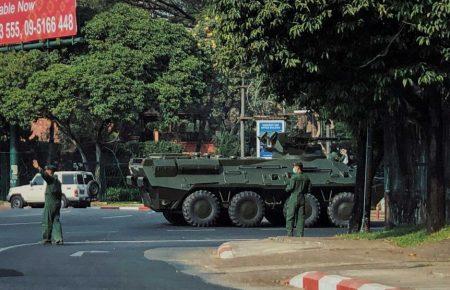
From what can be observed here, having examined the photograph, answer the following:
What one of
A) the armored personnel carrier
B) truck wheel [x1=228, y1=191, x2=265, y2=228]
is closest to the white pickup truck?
the armored personnel carrier

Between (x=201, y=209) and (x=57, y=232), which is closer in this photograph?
(x=57, y=232)

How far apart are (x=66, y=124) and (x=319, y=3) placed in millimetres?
30828

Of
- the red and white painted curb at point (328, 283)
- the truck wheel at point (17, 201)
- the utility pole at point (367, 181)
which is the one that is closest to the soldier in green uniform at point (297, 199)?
the utility pole at point (367, 181)

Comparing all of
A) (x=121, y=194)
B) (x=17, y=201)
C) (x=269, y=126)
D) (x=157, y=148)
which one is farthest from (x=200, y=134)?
(x=269, y=126)

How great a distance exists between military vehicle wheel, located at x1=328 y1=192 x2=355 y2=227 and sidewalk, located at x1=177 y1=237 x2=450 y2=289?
892 centimetres

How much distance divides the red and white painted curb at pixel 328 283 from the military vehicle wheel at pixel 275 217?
15056 mm

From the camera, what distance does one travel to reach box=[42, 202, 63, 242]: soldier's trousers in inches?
703

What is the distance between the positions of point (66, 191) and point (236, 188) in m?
13.8

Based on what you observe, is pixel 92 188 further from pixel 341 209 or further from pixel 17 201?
pixel 341 209

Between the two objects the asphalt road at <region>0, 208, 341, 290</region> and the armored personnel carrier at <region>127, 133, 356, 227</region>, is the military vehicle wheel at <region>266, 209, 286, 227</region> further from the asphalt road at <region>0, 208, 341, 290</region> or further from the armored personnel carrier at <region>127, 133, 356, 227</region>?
the asphalt road at <region>0, 208, 341, 290</region>

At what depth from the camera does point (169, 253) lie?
16500 millimetres

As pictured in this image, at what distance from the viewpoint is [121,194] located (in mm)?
43812

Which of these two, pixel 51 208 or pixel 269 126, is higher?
pixel 269 126

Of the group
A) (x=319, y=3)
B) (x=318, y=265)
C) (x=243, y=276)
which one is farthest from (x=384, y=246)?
(x=319, y=3)
